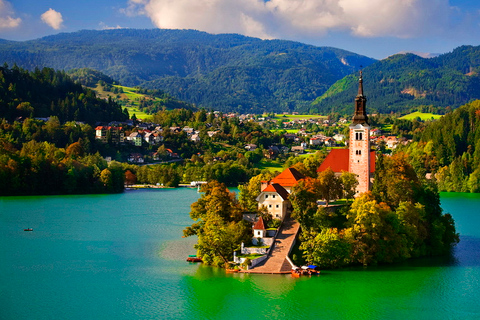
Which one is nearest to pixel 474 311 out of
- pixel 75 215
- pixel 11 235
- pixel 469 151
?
pixel 11 235

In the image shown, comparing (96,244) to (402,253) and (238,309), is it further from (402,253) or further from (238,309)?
(402,253)

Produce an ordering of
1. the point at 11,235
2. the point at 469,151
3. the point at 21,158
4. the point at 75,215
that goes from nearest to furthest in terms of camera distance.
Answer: the point at 11,235 → the point at 75,215 → the point at 21,158 → the point at 469,151

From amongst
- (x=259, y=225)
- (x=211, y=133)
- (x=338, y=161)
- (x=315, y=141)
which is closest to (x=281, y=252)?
(x=259, y=225)

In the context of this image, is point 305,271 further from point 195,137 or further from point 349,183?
point 195,137

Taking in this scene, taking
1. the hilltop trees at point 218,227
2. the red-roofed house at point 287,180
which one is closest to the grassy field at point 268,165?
the red-roofed house at point 287,180

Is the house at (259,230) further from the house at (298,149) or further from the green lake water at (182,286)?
the house at (298,149)

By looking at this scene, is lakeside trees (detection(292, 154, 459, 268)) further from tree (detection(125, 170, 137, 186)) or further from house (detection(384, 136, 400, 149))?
house (detection(384, 136, 400, 149))

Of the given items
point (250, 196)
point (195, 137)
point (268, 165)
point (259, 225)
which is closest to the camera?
point (259, 225)
